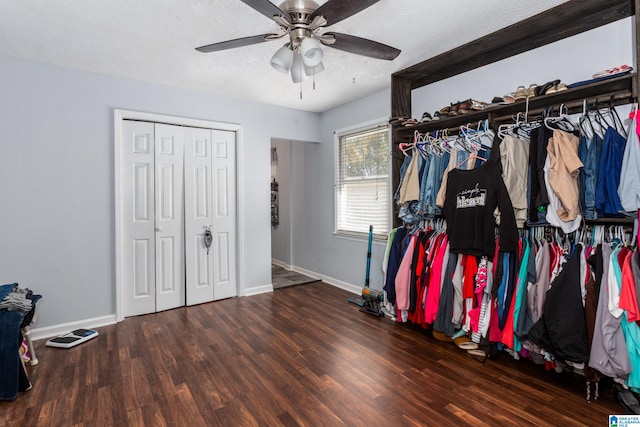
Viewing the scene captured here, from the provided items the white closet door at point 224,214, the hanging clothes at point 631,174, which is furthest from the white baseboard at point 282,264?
the hanging clothes at point 631,174

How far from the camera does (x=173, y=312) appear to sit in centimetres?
388

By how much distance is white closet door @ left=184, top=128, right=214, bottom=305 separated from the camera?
13.4 ft

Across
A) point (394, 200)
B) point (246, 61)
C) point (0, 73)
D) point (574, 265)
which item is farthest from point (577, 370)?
point (0, 73)

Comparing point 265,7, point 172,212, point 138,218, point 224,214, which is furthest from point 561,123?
point 138,218

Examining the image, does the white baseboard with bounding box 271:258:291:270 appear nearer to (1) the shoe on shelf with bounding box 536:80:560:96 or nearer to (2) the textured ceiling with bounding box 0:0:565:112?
(2) the textured ceiling with bounding box 0:0:565:112

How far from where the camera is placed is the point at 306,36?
7.16 feet

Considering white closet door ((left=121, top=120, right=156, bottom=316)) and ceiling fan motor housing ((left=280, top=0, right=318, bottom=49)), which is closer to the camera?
ceiling fan motor housing ((left=280, top=0, right=318, bottom=49))

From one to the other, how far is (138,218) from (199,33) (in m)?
2.14

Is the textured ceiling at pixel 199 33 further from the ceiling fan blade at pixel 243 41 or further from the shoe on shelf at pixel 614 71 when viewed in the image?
the shoe on shelf at pixel 614 71

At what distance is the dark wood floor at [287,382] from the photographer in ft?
6.61

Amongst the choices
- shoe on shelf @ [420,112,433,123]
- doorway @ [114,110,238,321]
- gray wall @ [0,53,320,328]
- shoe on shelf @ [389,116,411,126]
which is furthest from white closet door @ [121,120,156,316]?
shoe on shelf @ [420,112,433,123]

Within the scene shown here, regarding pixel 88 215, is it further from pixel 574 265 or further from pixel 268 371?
pixel 574 265

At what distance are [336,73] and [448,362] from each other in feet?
9.53

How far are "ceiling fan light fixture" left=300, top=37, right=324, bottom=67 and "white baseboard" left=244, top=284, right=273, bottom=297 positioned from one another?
320 cm
